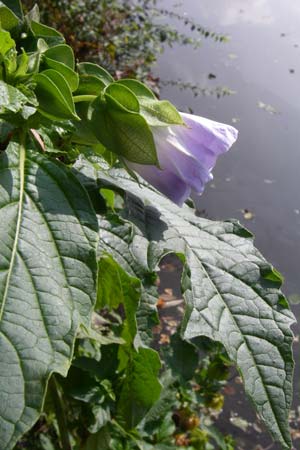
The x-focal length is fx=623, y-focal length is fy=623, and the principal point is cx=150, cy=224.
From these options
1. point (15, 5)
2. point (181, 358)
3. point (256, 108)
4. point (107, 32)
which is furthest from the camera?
point (256, 108)

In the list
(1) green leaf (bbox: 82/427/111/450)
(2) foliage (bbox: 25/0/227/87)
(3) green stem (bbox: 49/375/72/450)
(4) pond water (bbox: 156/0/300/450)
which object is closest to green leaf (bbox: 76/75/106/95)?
(3) green stem (bbox: 49/375/72/450)

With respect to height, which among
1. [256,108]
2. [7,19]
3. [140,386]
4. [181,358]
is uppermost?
[7,19]

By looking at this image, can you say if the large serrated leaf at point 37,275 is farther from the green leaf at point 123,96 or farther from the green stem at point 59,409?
the green stem at point 59,409

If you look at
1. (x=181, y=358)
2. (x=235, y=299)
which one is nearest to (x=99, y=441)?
(x=181, y=358)

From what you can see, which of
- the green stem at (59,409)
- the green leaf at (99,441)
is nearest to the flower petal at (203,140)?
the green stem at (59,409)

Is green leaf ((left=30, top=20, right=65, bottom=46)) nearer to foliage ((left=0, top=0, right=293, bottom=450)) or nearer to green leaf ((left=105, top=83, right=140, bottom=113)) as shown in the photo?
foliage ((left=0, top=0, right=293, bottom=450))

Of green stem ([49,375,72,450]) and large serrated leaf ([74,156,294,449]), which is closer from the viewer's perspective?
large serrated leaf ([74,156,294,449])

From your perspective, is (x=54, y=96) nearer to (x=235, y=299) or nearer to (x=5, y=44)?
(x=5, y=44)
